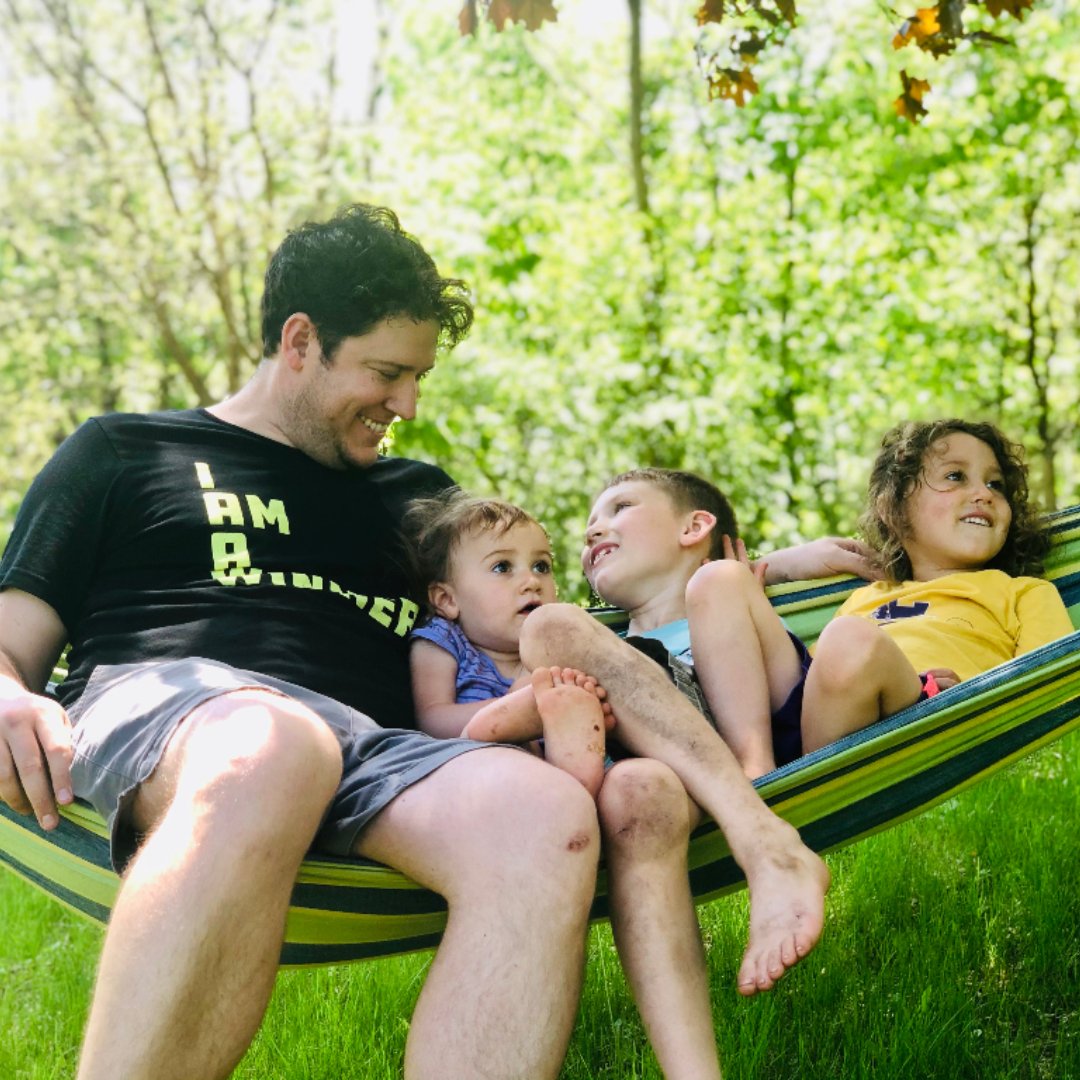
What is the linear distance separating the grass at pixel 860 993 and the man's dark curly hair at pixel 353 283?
1165 millimetres

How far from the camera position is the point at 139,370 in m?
13.2

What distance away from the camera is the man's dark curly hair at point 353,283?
2.30 metres

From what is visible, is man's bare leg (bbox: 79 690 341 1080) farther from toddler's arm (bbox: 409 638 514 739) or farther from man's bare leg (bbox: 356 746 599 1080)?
toddler's arm (bbox: 409 638 514 739)

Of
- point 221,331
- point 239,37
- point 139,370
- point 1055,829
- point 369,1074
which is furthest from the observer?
point 139,370

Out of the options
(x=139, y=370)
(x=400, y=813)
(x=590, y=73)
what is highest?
(x=590, y=73)

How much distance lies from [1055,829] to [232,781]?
79.8 inches

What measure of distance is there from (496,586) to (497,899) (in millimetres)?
875

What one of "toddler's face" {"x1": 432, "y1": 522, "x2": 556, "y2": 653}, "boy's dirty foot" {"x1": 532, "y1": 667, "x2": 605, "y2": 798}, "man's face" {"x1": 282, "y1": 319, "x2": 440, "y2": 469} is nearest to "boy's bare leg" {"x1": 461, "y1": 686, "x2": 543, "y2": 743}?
"boy's dirty foot" {"x1": 532, "y1": 667, "x2": 605, "y2": 798}

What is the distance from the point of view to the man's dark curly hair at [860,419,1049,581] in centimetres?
261

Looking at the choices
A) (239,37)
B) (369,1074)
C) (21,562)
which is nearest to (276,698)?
(21,562)

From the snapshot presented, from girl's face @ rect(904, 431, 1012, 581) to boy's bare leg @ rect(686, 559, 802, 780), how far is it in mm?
577

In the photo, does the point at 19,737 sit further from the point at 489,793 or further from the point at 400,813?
the point at 489,793

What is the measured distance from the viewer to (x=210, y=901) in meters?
1.35

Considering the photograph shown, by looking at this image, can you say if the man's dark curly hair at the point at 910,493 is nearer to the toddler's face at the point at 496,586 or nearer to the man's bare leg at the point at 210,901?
the toddler's face at the point at 496,586
